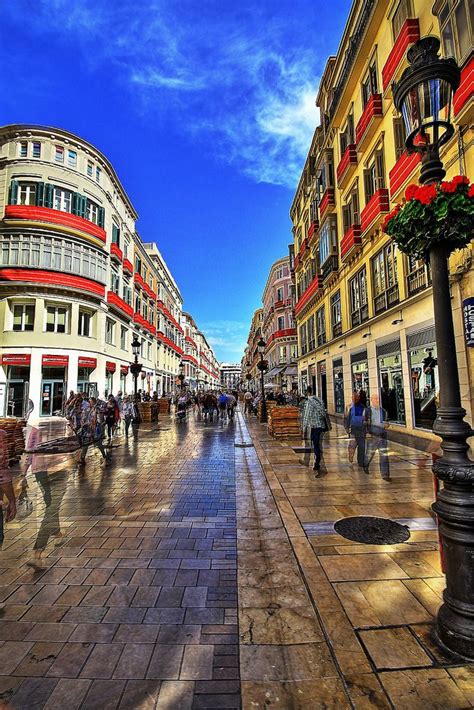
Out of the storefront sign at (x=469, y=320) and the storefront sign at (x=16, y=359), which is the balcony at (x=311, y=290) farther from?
the storefront sign at (x=16, y=359)

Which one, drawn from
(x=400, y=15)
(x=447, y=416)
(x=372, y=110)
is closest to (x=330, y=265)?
(x=372, y=110)

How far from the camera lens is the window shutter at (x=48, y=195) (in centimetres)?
2470

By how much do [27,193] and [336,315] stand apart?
22.6m

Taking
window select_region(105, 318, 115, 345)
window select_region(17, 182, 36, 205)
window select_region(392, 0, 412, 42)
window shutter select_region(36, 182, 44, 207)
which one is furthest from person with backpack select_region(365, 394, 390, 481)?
window select_region(17, 182, 36, 205)

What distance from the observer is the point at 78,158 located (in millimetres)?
26734

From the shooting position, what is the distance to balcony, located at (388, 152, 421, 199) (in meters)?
11.9

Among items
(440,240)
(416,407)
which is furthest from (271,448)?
(440,240)

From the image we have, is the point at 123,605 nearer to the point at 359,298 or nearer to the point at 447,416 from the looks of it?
the point at 447,416

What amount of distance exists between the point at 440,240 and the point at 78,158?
1201 inches

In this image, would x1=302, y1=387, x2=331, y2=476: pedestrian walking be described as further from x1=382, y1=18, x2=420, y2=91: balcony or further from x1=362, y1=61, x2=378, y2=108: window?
x1=362, y1=61, x2=378, y2=108: window

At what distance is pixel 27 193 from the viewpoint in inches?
980

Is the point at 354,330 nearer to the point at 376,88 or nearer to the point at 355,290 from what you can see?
the point at 355,290

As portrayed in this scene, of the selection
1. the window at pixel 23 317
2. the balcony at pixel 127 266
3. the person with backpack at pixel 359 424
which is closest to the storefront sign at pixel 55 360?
the window at pixel 23 317

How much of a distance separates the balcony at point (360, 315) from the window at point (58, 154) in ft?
75.9
